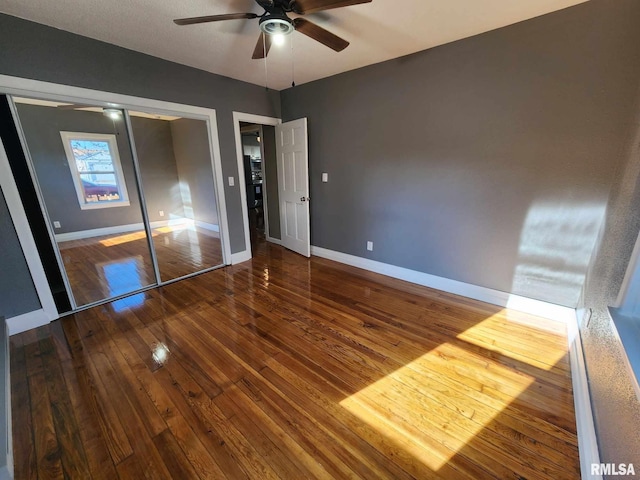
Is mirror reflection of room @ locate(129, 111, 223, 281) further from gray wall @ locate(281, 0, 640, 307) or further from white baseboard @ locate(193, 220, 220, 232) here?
gray wall @ locate(281, 0, 640, 307)

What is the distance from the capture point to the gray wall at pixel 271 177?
14.6 feet

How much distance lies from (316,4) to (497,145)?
197 centimetres

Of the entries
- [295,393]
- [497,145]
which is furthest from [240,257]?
[497,145]

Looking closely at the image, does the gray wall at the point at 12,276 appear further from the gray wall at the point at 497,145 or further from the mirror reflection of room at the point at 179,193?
the gray wall at the point at 497,145

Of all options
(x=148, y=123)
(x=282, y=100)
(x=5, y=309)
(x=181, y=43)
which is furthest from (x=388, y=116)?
(x=5, y=309)

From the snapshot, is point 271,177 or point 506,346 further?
point 271,177

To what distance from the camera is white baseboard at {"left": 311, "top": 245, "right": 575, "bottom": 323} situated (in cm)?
240

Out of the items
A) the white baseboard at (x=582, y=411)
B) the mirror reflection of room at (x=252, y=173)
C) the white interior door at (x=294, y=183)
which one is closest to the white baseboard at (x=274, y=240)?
the white interior door at (x=294, y=183)

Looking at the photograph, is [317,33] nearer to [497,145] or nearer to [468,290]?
[497,145]

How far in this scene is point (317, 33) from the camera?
6.40ft

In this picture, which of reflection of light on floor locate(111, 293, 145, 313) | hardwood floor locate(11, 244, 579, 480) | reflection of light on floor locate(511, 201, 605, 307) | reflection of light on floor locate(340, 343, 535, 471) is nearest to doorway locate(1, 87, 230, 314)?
reflection of light on floor locate(111, 293, 145, 313)

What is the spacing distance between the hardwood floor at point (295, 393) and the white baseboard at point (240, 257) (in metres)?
1.19

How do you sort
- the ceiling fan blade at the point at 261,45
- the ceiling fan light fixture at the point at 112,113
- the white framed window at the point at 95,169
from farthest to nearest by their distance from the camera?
the white framed window at the point at 95,169
the ceiling fan light fixture at the point at 112,113
the ceiling fan blade at the point at 261,45

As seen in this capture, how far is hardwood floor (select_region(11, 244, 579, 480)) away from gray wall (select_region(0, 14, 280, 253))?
1.94 metres
